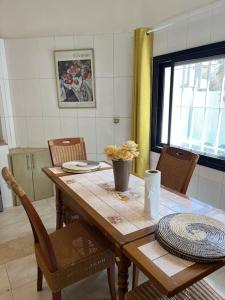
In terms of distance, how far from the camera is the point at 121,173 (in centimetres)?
139

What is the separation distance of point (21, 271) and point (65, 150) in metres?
1.08

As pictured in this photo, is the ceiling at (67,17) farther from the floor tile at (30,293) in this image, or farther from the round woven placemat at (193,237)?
the floor tile at (30,293)

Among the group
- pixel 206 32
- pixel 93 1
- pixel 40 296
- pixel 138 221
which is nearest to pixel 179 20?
pixel 206 32

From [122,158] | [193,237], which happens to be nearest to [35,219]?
[122,158]

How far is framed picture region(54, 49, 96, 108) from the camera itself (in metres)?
2.72

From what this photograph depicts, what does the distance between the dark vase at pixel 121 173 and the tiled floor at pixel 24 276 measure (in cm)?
79

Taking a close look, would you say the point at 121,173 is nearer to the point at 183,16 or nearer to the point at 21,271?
the point at 21,271

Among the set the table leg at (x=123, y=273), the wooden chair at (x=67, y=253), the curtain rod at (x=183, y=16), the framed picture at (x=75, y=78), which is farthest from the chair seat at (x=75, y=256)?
the curtain rod at (x=183, y=16)

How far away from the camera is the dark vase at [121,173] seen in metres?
1.38

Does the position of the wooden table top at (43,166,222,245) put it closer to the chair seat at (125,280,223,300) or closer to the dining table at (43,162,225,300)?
the dining table at (43,162,225,300)

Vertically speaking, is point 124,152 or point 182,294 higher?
point 124,152

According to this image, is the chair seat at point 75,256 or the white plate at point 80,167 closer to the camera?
the chair seat at point 75,256

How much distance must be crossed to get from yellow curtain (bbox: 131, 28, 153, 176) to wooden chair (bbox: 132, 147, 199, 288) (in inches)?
34.8

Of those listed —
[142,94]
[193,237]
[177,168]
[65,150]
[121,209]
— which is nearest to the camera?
[193,237]
